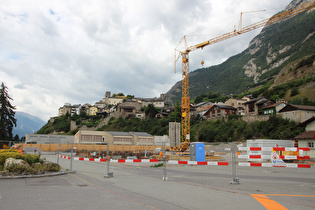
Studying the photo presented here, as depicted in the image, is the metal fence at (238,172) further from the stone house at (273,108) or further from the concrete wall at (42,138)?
the concrete wall at (42,138)

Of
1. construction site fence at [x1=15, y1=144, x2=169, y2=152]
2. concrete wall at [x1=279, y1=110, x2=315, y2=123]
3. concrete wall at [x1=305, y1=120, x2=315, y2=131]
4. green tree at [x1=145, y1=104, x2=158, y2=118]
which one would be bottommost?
construction site fence at [x1=15, y1=144, x2=169, y2=152]

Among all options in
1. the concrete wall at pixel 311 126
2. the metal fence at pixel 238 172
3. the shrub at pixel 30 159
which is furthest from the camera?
the concrete wall at pixel 311 126

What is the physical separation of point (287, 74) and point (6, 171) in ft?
308

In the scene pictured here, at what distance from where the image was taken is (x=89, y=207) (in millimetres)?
5977

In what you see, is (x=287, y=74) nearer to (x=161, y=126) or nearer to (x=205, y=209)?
(x=161, y=126)

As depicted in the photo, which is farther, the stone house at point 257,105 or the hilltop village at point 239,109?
the stone house at point 257,105

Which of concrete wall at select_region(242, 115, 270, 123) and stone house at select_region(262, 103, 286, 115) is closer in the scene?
concrete wall at select_region(242, 115, 270, 123)

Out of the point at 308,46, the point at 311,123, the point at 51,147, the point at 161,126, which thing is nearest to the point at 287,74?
the point at 308,46

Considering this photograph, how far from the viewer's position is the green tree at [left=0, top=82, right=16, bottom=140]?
43.5m

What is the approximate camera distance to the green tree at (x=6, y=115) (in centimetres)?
4347

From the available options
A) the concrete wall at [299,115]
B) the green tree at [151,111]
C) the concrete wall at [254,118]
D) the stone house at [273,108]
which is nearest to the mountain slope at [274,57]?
the green tree at [151,111]

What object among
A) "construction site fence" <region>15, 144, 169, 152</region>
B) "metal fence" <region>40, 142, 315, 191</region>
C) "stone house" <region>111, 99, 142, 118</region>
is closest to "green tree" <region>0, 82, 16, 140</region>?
"construction site fence" <region>15, 144, 169, 152</region>

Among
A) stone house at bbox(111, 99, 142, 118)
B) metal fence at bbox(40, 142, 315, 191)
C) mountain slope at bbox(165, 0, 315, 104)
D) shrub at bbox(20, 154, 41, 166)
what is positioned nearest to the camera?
metal fence at bbox(40, 142, 315, 191)

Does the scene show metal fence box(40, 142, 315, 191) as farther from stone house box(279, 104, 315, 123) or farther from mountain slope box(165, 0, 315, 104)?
mountain slope box(165, 0, 315, 104)
